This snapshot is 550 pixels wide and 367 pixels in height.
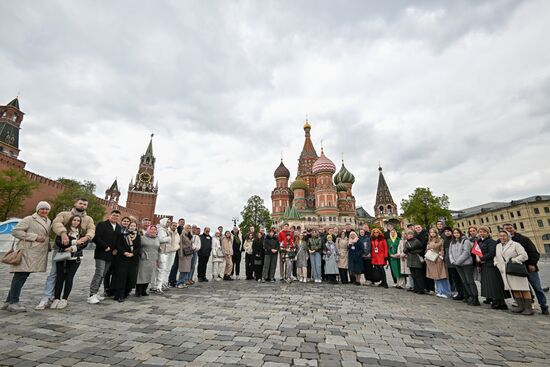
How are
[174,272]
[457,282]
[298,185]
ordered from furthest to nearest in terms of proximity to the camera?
[298,185]
[174,272]
[457,282]

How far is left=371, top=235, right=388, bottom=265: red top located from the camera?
911 centimetres

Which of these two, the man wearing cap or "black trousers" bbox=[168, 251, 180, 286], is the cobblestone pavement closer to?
the man wearing cap

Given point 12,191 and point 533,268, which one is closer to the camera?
point 533,268

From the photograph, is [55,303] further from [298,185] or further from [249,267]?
[298,185]

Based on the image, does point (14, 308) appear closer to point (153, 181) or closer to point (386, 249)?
point (386, 249)

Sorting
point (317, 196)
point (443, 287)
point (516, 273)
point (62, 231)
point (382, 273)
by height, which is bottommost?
point (443, 287)

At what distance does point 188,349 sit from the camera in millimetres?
3189

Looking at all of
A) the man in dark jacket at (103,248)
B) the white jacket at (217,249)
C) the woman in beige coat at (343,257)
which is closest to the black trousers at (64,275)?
the man in dark jacket at (103,248)

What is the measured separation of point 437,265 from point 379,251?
1.90 m

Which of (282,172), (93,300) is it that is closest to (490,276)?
(93,300)

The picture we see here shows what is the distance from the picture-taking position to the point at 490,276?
632cm

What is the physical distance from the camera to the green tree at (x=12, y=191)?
30.7 m

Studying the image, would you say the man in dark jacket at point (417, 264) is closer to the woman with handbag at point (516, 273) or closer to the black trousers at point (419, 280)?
the black trousers at point (419, 280)

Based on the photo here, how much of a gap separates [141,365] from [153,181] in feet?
249
